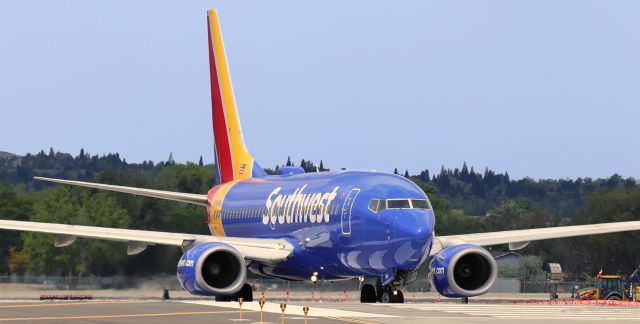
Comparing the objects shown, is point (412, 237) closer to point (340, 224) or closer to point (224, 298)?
point (340, 224)

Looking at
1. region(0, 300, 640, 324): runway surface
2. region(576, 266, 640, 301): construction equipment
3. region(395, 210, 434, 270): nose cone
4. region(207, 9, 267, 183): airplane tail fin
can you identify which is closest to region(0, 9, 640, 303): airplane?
region(395, 210, 434, 270): nose cone

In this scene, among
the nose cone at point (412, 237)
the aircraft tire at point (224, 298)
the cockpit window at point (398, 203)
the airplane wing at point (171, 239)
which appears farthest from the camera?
the airplane wing at point (171, 239)

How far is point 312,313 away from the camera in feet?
119

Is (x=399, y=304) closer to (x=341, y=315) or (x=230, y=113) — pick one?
(x=341, y=315)

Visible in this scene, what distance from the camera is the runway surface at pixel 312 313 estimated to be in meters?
33.0

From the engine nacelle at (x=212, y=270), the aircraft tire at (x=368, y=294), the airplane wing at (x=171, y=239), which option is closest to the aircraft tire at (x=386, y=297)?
the aircraft tire at (x=368, y=294)

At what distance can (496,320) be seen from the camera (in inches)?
1312

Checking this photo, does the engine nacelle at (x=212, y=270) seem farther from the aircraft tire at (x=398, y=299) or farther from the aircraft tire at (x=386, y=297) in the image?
the aircraft tire at (x=398, y=299)

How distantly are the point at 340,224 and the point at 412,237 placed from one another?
3352 millimetres

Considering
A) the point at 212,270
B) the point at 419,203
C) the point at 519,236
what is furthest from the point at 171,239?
the point at 519,236

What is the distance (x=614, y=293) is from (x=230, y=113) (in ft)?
58.7

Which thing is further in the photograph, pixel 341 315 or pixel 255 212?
pixel 255 212

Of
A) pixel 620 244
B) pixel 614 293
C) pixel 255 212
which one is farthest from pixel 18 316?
pixel 620 244

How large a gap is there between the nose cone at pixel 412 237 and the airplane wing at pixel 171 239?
5955mm
